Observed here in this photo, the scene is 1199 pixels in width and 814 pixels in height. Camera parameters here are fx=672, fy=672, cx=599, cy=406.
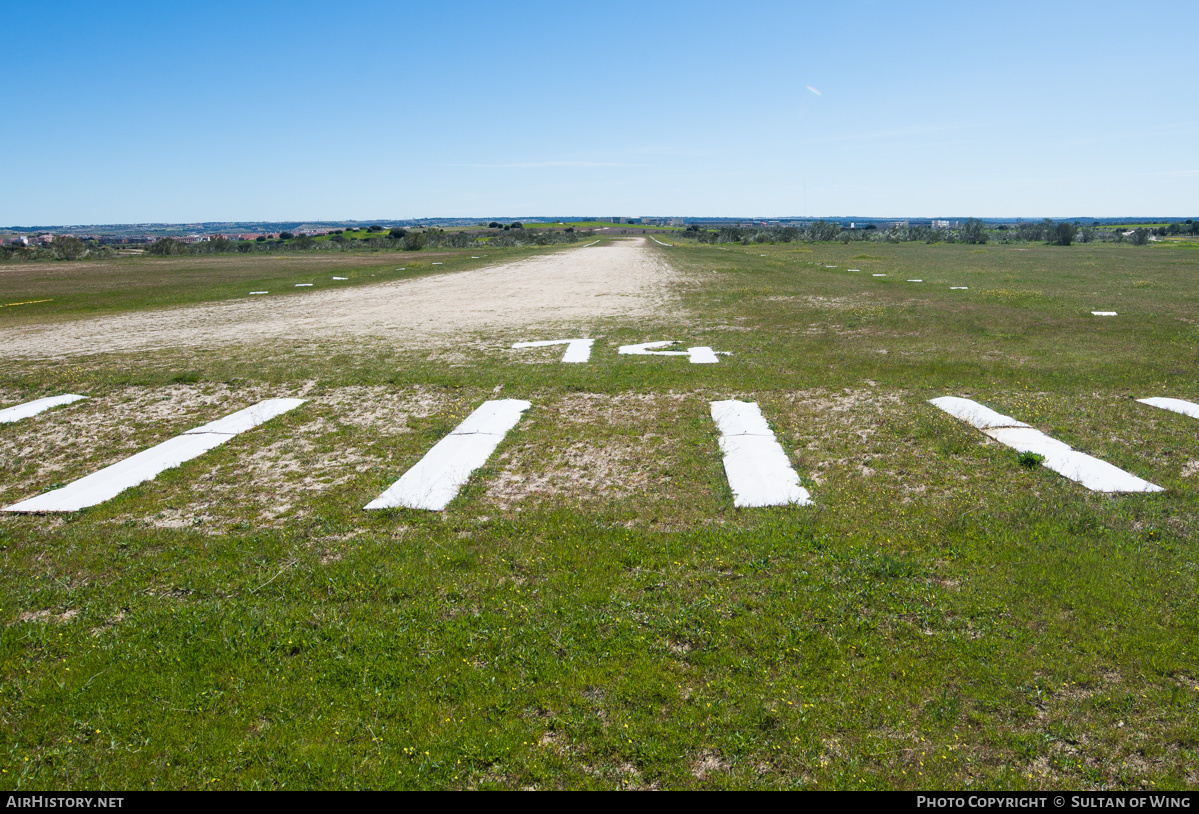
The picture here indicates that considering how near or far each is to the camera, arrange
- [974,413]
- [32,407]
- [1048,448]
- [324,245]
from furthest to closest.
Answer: [324,245]
[32,407]
[974,413]
[1048,448]

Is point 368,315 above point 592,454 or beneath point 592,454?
above

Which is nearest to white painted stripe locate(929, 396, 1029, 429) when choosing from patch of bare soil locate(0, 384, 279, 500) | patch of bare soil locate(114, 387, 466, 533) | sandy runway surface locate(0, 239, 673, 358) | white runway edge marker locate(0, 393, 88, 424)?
patch of bare soil locate(114, 387, 466, 533)

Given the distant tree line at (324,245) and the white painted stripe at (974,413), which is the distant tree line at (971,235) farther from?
the white painted stripe at (974,413)

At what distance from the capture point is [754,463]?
985 cm

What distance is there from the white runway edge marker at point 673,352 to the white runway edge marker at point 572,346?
1.06m

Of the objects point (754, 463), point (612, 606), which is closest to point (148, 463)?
point (612, 606)

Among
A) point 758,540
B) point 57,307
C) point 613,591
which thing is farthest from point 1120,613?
point 57,307

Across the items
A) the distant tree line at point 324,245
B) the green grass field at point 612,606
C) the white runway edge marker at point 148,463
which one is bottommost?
the green grass field at point 612,606

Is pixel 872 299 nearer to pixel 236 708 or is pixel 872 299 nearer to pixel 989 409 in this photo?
pixel 989 409

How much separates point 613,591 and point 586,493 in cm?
269

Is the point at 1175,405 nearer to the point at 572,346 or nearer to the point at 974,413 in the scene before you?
the point at 974,413

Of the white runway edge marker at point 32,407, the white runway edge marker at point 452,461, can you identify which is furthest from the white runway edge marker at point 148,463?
the white runway edge marker at point 32,407

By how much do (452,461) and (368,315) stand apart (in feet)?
64.1

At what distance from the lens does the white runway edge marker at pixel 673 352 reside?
1762cm
